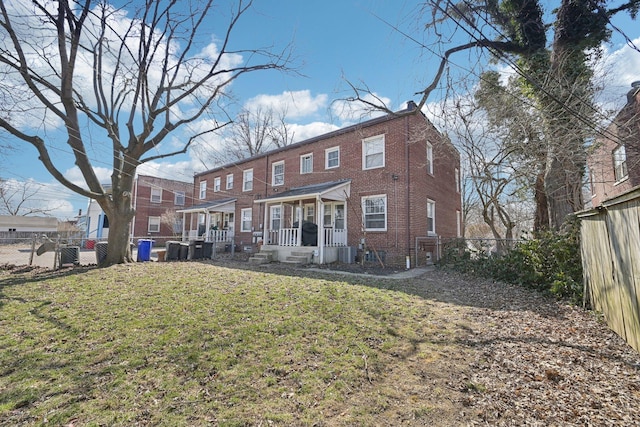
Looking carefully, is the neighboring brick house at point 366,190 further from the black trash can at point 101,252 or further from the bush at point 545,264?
the black trash can at point 101,252

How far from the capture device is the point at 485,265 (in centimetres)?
932

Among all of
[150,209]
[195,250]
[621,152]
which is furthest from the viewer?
[150,209]

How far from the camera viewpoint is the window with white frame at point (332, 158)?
14.8 meters

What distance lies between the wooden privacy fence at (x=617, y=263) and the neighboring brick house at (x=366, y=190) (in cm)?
650

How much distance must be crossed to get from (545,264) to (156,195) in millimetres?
32420

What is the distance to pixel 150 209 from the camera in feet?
97.9

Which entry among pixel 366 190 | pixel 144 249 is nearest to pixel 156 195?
pixel 144 249

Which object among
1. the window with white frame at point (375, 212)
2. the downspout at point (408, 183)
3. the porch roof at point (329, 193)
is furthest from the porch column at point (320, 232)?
the downspout at point (408, 183)

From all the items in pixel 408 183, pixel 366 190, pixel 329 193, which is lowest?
pixel 329 193

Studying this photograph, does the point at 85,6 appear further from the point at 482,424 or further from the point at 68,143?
the point at 482,424

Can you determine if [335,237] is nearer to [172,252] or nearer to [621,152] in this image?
[172,252]

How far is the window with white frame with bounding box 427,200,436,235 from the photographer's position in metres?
14.0

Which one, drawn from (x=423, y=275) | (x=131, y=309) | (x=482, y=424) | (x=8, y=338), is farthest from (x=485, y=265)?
(x=8, y=338)

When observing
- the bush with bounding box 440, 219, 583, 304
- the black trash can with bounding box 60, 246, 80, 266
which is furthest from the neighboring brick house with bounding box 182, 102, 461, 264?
the black trash can with bounding box 60, 246, 80, 266
